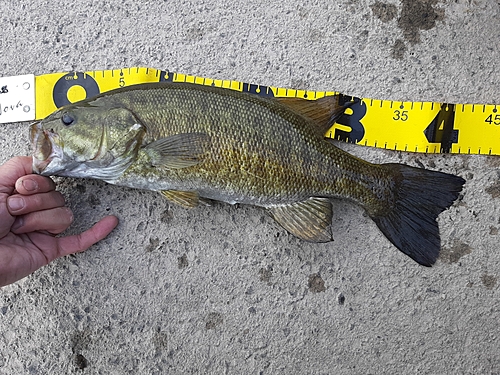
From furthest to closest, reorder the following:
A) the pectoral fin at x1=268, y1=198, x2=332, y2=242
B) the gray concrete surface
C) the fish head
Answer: the gray concrete surface, the pectoral fin at x1=268, y1=198, x2=332, y2=242, the fish head

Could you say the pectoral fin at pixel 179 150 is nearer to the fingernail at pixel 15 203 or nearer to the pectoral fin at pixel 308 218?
the pectoral fin at pixel 308 218

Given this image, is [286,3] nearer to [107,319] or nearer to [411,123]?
[411,123]

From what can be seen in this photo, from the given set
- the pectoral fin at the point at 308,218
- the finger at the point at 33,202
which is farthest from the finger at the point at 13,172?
the pectoral fin at the point at 308,218

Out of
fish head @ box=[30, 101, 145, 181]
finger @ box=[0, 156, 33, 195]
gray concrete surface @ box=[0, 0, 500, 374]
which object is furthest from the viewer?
gray concrete surface @ box=[0, 0, 500, 374]

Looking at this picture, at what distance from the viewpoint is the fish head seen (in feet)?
6.47

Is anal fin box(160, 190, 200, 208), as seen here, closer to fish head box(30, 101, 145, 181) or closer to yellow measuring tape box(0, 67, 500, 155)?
fish head box(30, 101, 145, 181)

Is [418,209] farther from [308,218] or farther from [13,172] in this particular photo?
[13,172]

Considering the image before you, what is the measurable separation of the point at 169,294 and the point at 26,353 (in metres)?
0.88

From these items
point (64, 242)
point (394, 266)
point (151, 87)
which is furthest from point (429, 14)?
point (64, 242)

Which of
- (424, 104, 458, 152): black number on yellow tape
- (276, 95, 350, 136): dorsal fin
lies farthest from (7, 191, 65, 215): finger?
(424, 104, 458, 152): black number on yellow tape

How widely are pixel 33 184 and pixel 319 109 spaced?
149cm

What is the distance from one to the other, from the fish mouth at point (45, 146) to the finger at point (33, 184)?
0.10 metres

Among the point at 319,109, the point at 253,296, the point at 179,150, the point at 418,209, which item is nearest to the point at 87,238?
the point at 179,150

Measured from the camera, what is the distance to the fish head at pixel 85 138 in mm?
1971
